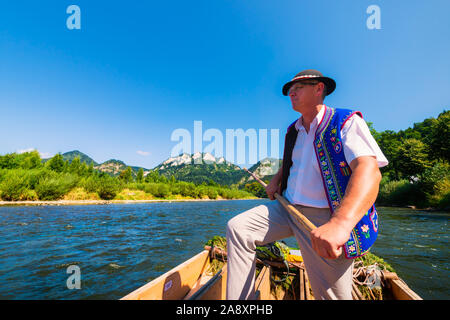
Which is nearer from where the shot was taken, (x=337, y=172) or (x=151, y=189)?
(x=337, y=172)

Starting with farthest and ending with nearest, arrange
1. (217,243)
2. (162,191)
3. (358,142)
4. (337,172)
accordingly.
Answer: (162,191), (217,243), (337,172), (358,142)

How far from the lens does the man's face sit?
2010 mm

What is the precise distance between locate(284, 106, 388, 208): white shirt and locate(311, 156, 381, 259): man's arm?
13 cm

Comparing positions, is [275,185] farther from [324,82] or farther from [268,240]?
[324,82]

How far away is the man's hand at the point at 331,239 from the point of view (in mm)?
1209

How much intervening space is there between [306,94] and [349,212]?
1235 mm

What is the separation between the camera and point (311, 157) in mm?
1917

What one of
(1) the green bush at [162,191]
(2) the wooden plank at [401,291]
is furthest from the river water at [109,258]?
(1) the green bush at [162,191]

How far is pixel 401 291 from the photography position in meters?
3.14

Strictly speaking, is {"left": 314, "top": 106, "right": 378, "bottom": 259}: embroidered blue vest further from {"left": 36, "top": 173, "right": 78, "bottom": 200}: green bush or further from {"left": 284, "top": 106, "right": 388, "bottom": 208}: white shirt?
{"left": 36, "top": 173, "right": 78, "bottom": 200}: green bush

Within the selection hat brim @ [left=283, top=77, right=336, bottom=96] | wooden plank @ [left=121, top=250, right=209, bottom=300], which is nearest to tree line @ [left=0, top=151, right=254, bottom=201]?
wooden plank @ [left=121, top=250, right=209, bottom=300]

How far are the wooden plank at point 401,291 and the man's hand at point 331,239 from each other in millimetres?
2846

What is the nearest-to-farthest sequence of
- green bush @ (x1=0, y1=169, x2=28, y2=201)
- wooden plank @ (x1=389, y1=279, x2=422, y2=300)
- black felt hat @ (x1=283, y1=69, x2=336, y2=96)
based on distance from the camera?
black felt hat @ (x1=283, y1=69, x2=336, y2=96)
wooden plank @ (x1=389, y1=279, x2=422, y2=300)
green bush @ (x1=0, y1=169, x2=28, y2=201)

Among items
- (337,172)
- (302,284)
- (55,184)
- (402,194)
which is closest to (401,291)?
(302,284)
